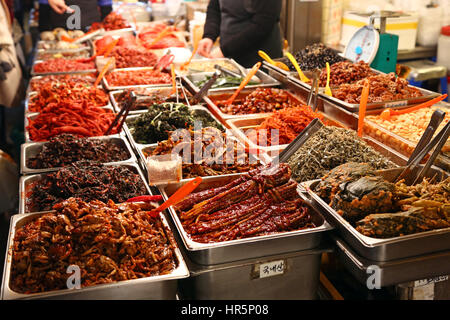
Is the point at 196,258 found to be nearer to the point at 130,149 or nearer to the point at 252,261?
the point at 252,261

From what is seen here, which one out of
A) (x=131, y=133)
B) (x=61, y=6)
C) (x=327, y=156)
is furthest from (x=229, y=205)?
(x=61, y=6)

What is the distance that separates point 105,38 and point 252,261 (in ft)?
13.3

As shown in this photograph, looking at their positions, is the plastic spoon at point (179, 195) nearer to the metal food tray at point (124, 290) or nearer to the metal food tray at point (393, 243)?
the metal food tray at point (124, 290)

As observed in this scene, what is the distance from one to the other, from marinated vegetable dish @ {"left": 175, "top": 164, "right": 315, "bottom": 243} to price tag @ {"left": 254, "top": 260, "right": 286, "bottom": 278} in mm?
115

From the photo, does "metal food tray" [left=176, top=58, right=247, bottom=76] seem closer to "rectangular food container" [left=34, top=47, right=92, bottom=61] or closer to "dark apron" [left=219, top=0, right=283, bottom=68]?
"dark apron" [left=219, top=0, right=283, bottom=68]

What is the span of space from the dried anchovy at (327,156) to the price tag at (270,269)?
507 millimetres

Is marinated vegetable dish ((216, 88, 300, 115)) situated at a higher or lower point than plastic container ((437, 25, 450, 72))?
lower

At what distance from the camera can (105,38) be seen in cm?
484

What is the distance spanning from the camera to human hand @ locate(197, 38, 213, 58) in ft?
14.6

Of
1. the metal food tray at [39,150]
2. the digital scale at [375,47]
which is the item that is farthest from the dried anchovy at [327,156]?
the digital scale at [375,47]

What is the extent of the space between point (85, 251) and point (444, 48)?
441 cm

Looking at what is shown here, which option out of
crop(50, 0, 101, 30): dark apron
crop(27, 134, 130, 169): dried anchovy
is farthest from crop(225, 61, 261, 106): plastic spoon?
crop(50, 0, 101, 30): dark apron
